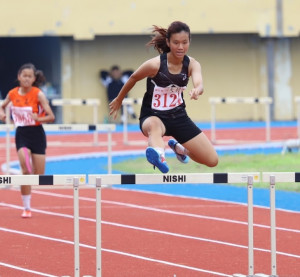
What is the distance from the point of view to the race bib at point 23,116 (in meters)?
11.5

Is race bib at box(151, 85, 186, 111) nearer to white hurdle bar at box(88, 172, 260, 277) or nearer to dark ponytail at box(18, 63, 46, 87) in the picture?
white hurdle bar at box(88, 172, 260, 277)

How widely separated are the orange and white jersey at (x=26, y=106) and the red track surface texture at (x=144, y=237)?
1.14 meters

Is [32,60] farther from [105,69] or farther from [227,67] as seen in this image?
[227,67]

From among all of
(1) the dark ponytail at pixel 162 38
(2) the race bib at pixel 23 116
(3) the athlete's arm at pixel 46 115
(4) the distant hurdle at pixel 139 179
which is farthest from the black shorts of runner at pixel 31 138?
(4) the distant hurdle at pixel 139 179

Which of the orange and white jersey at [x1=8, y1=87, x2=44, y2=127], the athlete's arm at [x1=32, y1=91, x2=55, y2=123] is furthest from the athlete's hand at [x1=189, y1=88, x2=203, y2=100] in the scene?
the orange and white jersey at [x1=8, y1=87, x2=44, y2=127]

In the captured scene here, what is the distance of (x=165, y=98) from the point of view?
8047 mm

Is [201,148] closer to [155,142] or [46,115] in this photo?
[155,142]

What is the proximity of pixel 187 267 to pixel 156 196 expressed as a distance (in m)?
5.47

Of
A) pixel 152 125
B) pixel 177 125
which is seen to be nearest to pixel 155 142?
pixel 152 125

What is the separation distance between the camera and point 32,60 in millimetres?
33000

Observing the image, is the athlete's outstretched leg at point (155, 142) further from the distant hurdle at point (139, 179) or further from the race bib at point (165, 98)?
the distant hurdle at point (139, 179)

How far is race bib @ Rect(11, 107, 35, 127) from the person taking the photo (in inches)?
453

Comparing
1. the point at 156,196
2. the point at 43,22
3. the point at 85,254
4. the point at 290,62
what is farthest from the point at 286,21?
the point at 85,254

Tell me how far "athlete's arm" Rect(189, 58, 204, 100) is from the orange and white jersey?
12.6 feet
